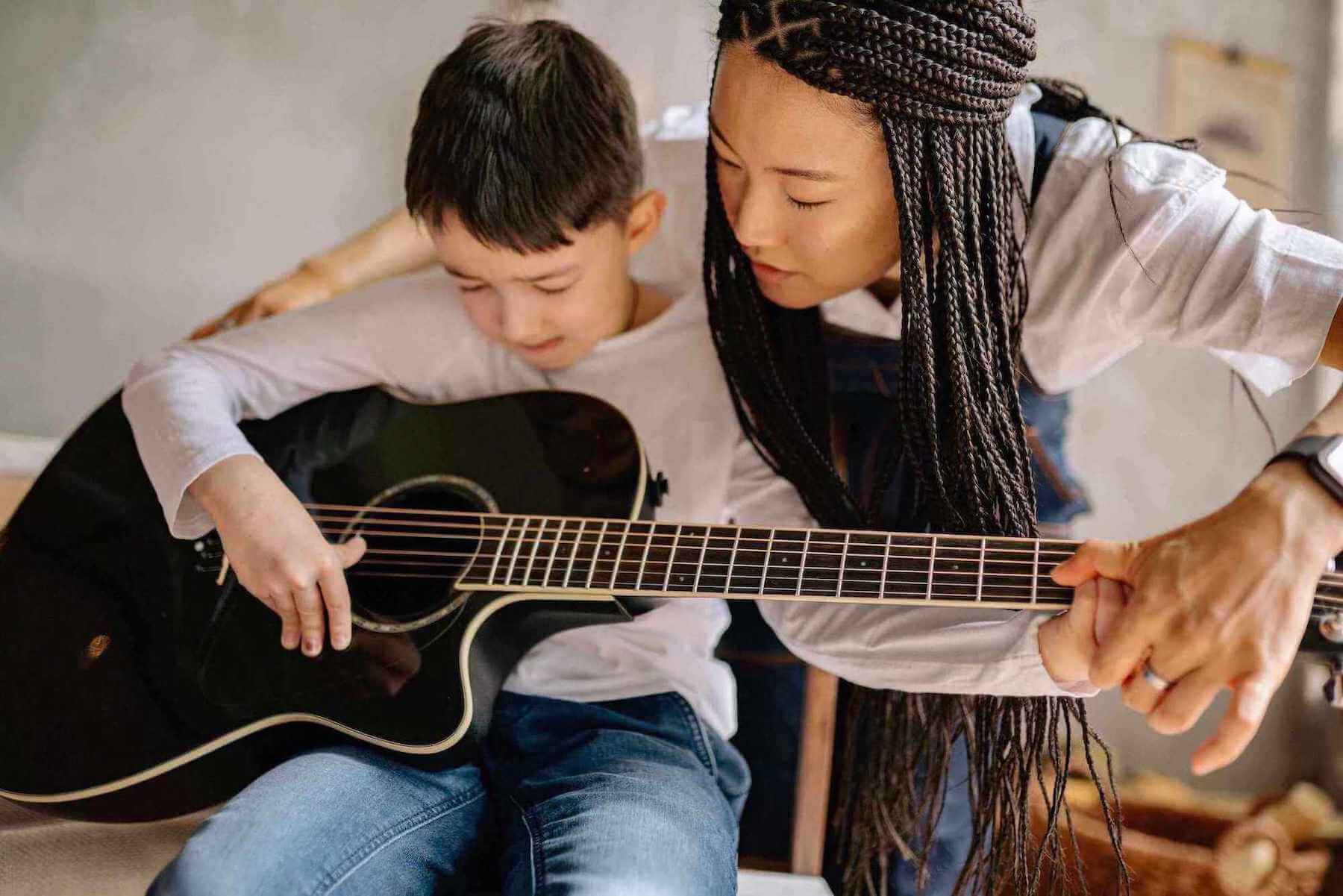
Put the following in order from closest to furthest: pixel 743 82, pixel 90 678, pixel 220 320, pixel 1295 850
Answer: pixel 743 82
pixel 90 678
pixel 220 320
pixel 1295 850

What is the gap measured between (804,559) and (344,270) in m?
0.79

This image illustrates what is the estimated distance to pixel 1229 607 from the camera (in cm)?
64

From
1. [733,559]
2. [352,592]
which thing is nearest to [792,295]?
[733,559]

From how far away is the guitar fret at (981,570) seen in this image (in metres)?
0.75

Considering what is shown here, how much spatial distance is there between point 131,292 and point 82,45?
0.40 m

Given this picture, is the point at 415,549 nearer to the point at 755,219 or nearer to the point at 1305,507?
the point at 755,219

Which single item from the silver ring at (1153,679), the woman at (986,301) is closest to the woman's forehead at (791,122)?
the woman at (986,301)

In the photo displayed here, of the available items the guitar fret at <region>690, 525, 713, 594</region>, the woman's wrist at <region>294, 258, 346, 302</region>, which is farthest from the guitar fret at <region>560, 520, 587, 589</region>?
the woman's wrist at <region>294, 258, 346, 302</region>

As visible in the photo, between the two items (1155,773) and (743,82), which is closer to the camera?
(743,82)

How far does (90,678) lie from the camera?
0.93 metres

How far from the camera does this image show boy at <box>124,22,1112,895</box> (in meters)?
0.84

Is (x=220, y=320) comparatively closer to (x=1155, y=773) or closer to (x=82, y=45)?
(x=82, y=45)

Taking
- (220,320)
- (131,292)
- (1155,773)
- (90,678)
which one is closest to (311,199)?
(131,292)

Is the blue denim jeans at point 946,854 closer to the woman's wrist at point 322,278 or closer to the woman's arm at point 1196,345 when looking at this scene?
the woman's arm at point 1196,345
